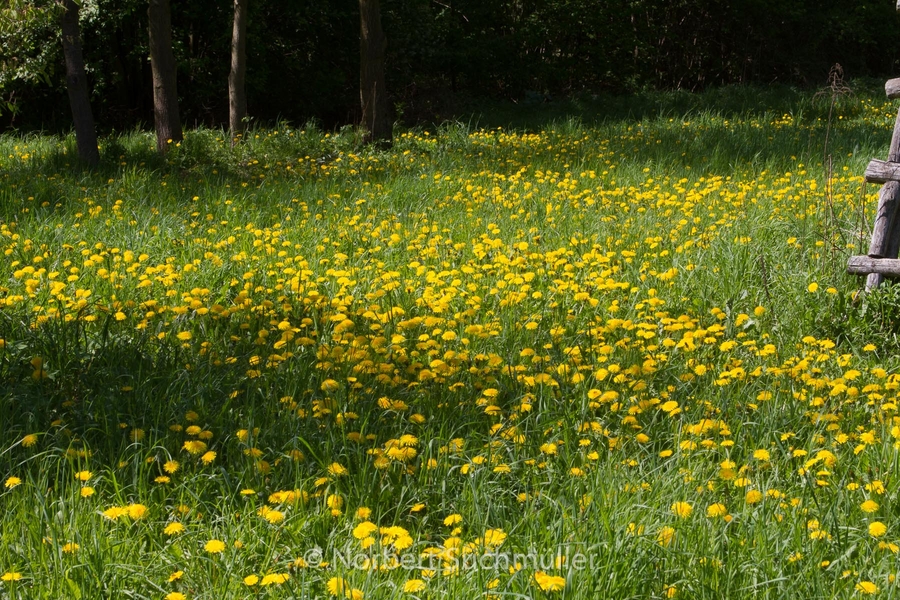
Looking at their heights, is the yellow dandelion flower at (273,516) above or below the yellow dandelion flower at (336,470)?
above

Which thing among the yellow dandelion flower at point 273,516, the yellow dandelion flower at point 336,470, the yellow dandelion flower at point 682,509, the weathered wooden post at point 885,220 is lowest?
the yellow dandelion flower at point 336,470

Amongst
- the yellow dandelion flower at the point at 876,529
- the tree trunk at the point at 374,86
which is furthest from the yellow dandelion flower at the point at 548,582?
the tree trunk at the point at 374,86

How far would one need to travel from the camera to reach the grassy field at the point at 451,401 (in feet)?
7.53

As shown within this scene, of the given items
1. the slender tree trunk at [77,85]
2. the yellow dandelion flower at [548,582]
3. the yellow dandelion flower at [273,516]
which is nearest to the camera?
the yellow dandelion flower at [548,582]

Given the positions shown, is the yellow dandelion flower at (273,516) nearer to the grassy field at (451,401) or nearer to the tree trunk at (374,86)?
the grassy field at (451,401)

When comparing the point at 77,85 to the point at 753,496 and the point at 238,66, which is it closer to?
the point at 238,66

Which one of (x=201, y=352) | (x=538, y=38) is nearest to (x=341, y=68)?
(x=538, y=38)

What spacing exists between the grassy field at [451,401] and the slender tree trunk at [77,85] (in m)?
2.52

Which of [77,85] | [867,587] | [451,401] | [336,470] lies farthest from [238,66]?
[867,587]

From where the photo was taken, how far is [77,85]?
9289 mm

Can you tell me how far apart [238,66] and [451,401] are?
966 centimetres

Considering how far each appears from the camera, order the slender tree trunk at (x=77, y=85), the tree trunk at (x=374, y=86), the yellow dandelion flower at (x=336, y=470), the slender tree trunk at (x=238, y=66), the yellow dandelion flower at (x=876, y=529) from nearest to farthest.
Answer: the yellow dandelion flower at (x=876, y=529)
the yellow dandelion flower at (x=336, y=470)
the slender tree trunk at (x=77, y=85)
the tree trunk at (x=374, y=86)
the slender tree trunk at (x=238, y=66)

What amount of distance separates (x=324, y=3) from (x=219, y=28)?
1.99m

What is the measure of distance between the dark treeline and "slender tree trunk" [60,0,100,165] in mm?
4633
